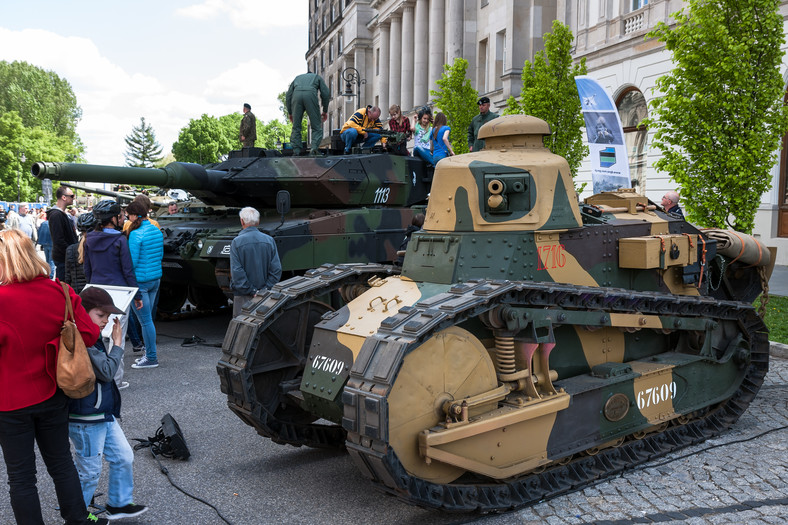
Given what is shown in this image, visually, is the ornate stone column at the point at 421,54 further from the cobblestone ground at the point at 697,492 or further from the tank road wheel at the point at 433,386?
the tank road wheel at the point at 433,386

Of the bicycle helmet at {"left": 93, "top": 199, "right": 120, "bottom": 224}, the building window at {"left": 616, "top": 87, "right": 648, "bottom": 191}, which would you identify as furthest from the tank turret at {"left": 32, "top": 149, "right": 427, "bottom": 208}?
the building window at {"left": 616, "top": 87, "right": 648, "bottom": 191}

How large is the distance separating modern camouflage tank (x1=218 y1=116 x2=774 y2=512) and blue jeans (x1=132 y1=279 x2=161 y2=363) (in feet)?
10.9

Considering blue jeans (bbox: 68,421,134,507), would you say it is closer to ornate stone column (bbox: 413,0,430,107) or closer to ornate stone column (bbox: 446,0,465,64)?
ornate stone column (bbox: 446,0,465,64)

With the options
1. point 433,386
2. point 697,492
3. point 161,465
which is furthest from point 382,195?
point 697,492

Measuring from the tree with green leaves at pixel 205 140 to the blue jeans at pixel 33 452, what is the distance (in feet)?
235

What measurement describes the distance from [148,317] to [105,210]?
1.54 metres

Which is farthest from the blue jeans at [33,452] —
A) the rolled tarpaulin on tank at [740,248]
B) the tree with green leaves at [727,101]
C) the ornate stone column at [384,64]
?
the ornate stone column at [384,64]

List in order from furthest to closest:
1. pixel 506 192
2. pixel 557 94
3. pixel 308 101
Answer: pixel 557 94
pixel 308 101
pixel 506 192

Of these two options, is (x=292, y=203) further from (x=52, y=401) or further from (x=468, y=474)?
(x=52, y=401)

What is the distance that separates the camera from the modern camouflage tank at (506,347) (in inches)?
185

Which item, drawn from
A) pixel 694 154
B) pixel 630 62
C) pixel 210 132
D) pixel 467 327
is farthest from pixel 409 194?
pixel 210 132

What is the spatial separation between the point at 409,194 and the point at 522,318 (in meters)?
7.08

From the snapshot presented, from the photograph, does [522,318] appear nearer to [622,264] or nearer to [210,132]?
[622,264]

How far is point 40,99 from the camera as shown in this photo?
227ft
